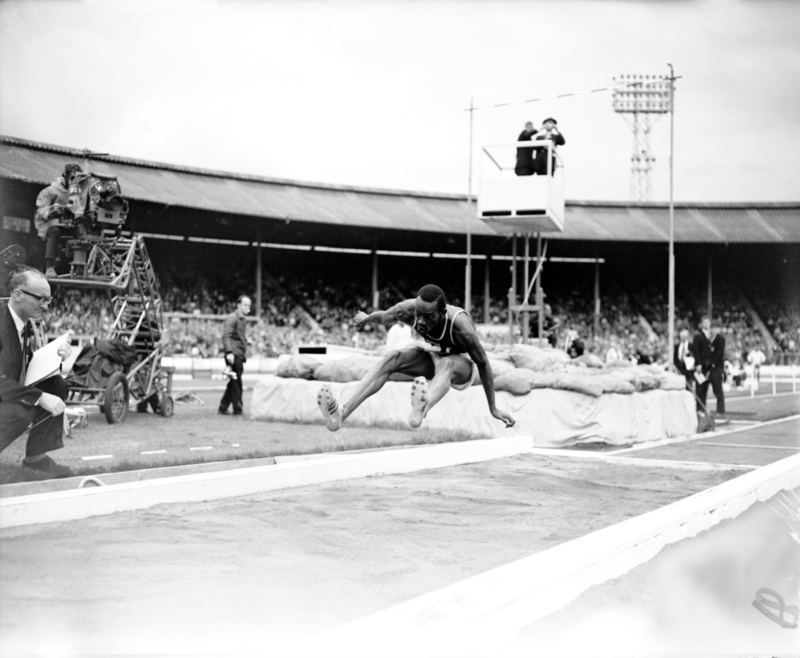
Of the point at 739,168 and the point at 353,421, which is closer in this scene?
the point at 739,168

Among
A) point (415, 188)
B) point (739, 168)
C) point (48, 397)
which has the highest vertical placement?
point (415, 188)

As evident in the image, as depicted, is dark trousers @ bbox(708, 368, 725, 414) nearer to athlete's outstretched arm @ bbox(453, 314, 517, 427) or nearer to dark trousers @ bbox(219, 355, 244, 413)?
dark trousers @ bbox(219, 355, 244, 413)

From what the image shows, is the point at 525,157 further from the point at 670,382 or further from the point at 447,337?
the point at 447,337

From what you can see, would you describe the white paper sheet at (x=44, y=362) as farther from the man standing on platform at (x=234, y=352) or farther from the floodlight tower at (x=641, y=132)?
the floodlight tower at (x=641, y=132)

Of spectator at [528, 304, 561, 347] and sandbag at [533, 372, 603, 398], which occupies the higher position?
spectator at [528, 304, 561, 347]

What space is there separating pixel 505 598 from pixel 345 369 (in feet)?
33.5

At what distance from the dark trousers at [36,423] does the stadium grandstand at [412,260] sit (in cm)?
2119

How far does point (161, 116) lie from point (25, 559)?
299 cm

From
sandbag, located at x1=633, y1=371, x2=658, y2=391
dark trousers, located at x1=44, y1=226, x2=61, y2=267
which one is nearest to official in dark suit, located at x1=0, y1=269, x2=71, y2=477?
dark trousers, located at x1=44, y1=226, x2=61, y2=267

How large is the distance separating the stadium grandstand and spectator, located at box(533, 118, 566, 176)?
14523 millimetres

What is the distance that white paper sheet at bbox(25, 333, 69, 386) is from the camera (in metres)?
6.08

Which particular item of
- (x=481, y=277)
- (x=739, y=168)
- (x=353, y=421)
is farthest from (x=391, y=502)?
(x=481, y=277)

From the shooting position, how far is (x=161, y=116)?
5883 millimetres

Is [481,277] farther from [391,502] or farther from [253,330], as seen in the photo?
[391,502]
